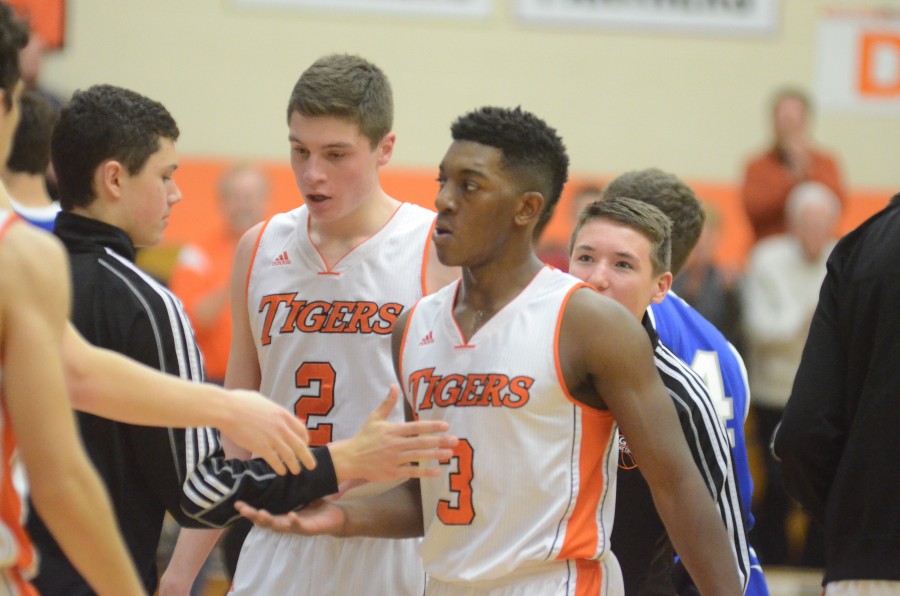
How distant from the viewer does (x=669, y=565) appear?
3.97m

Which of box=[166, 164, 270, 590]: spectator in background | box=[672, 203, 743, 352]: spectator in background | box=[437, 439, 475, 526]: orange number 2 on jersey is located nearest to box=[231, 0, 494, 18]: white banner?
Answer: box=[166, 164, 270, 590]: spectator in background

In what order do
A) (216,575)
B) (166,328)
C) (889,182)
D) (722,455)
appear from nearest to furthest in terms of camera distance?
(166,328)
(722,455)
(216,575)
(889,182)

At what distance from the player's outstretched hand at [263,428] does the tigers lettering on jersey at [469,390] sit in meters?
0.47

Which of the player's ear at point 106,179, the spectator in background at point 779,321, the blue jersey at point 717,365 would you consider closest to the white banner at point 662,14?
the spectator in background at point 779,321

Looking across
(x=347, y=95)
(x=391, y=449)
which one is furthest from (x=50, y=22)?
(x=391, y=449)

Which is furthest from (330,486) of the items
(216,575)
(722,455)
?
(216,575)

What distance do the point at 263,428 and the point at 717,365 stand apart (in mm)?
2006

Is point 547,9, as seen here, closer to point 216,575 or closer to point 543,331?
point 216,575

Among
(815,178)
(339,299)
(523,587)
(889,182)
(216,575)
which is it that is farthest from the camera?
(889,182)

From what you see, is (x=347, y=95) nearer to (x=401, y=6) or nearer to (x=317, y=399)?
(x=317, y=399)

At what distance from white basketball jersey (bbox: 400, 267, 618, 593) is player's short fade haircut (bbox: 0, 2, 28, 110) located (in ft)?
4.32

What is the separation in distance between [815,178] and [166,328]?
768 cm

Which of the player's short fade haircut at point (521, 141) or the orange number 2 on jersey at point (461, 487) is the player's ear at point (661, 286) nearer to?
the player's short fade haircut at point (521, 141)

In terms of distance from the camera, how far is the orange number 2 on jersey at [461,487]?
3.28 m
